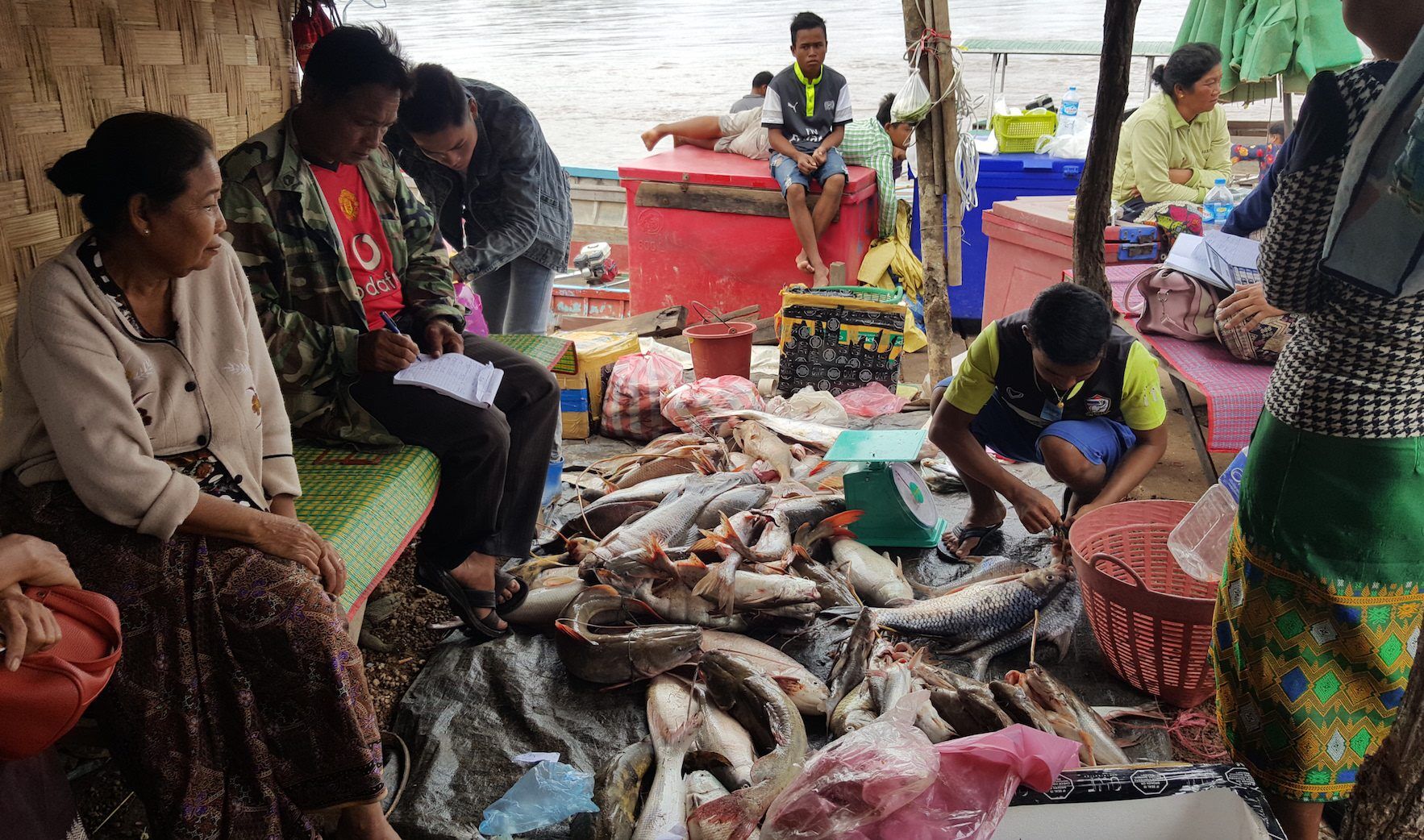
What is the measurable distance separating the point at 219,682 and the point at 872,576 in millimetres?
2168

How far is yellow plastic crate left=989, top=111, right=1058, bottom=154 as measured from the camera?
7828 millimetres

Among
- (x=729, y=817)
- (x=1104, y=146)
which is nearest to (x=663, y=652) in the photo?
(x=729, y=817)

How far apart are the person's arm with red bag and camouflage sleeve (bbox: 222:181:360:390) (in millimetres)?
1053

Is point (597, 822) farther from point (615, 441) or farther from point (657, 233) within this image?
point (657, 233)

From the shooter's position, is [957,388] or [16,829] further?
[957,388]

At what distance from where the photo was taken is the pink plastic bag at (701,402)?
502 cm

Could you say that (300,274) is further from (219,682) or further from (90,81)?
(219,682)

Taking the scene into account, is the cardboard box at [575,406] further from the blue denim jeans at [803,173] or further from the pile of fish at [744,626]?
the blue denim jeans at [803,173]

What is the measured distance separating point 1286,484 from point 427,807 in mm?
2164

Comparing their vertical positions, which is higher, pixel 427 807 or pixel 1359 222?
pixel 1359 222

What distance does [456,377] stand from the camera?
10.6 feet

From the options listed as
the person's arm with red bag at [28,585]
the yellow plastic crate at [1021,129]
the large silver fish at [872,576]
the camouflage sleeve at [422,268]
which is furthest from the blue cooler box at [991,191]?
the person's arm with red bag at [28,585]

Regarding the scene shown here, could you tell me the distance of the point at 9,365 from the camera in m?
2.21

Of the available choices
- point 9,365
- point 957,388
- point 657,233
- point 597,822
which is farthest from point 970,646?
point 657,233
